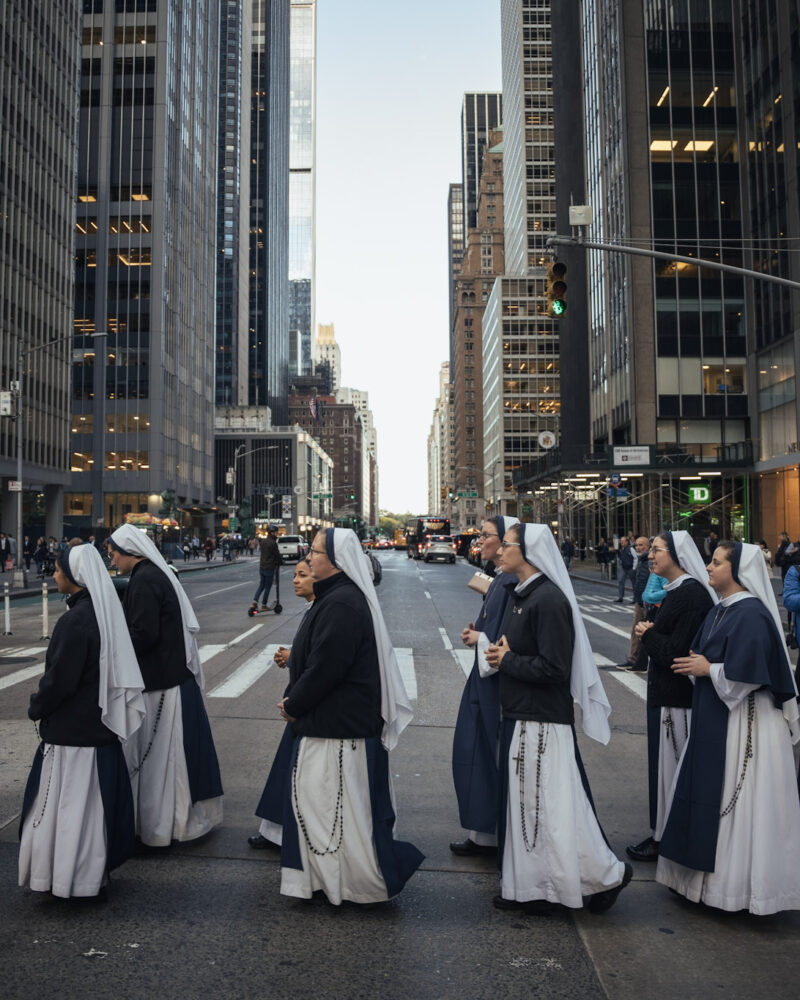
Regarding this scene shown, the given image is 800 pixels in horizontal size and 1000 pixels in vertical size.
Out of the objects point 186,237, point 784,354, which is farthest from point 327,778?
point 186,237

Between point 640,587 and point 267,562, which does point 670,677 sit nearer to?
point 640,587

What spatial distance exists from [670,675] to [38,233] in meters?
60.0

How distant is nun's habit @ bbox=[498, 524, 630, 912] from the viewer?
4.30 meters

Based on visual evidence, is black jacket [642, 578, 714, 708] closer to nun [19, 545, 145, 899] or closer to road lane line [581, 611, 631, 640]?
nun [19, 545, 145, 899]

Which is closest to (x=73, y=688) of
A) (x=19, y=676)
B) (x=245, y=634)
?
(x=19, y=676)

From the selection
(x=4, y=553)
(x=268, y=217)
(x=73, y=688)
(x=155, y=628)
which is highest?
(x=268, y=217)

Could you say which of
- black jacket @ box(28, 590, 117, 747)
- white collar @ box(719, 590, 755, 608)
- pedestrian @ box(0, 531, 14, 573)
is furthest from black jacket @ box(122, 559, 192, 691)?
pedestrian @ box(0, 531, 14, 573)

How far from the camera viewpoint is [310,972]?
375cm

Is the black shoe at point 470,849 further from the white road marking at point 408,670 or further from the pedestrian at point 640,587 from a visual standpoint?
the pedestrian at point 640,587

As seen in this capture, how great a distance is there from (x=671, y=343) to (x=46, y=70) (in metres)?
46.2

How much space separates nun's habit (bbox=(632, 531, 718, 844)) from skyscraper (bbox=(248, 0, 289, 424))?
6182 inches

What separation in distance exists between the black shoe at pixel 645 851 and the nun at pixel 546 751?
79 centimetres

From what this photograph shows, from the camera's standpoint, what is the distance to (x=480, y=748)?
5.12 meters

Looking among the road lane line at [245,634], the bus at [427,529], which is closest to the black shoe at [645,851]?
the road lane line at [245,634]
